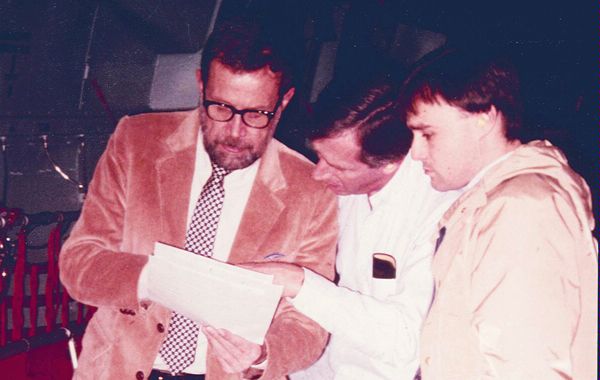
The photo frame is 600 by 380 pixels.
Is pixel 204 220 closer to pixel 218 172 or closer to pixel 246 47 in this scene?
pixel 218 172

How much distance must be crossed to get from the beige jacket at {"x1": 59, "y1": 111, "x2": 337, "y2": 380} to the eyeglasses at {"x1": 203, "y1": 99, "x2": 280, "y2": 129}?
0.44ft

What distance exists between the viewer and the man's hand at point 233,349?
208 centimetres

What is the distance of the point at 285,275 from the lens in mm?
2172

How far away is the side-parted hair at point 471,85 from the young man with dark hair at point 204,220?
56 cm

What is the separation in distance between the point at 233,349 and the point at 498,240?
0.94 meters

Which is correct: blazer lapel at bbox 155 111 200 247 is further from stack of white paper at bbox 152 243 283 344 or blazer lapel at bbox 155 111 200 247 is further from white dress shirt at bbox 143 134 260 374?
stack of white paper at bbox 152 243 283 344

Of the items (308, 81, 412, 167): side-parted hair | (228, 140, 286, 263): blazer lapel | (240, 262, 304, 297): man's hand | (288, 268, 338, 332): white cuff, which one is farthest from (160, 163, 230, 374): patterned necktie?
(308, 81, 412, 167): side-parted hair

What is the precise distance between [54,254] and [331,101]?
176 cm

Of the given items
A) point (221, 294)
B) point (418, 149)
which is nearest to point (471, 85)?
point (418, 149)

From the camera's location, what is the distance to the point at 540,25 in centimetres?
630

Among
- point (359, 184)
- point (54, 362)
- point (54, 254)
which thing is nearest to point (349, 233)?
point (359, 184)

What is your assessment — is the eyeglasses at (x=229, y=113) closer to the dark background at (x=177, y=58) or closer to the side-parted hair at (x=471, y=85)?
the dark background at (x=177, y=58)

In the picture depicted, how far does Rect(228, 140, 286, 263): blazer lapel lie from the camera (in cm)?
227

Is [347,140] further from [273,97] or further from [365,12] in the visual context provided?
[365,12]
